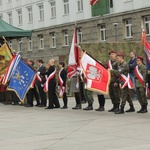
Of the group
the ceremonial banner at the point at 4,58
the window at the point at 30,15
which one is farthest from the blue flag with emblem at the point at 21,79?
the window at the point at 30,15

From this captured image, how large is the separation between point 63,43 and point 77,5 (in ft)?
13.4

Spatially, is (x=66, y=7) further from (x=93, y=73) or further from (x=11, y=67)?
(x=93, y=73)

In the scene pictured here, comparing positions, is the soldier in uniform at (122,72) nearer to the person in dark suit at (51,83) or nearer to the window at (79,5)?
the person in dark suit at (51,83)

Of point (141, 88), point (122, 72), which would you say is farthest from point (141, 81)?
point (122, 72)

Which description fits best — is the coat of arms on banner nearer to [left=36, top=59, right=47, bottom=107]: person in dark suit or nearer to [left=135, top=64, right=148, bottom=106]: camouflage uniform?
[left=135, top=64, right=148, bottom=106]: camouflage uniform

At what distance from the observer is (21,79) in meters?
19.0

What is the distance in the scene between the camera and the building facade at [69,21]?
3945 cm

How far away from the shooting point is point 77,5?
4584cm

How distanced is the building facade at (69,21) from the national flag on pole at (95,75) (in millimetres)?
20036

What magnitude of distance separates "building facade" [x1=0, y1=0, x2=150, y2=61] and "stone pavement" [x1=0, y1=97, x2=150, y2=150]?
21.4m

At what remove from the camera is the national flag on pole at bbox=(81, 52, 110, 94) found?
1479 cm

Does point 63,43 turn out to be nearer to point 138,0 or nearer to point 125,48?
point 138,0

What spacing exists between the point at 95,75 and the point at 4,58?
645cm

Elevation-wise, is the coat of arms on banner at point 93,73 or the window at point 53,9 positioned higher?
the window at point 53,9
